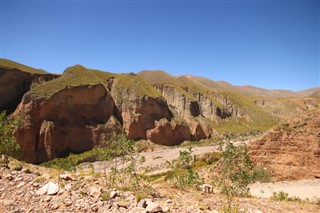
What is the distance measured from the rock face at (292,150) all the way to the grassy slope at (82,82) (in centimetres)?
5604

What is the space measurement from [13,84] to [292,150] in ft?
231

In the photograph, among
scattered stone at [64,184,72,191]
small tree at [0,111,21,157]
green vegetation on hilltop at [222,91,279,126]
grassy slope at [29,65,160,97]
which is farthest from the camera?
green vegetation on hilltop at [222,91,279,126]

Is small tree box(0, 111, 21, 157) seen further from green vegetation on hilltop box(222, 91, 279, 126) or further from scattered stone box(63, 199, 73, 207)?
green vegetation on hilltop box(222, 91, 279, 126)

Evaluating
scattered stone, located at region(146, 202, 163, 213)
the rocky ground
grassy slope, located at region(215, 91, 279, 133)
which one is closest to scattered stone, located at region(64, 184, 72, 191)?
the rocky ground

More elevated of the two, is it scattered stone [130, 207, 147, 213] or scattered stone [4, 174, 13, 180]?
scattered stone [4, 174, 13, 180]

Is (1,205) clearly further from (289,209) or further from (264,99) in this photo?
(264,99)

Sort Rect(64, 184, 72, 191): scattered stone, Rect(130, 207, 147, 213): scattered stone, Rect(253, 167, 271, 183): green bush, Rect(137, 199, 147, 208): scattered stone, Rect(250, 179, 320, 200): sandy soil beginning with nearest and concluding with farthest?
Rect(130, 207, 147, 213): scattered stone
Rect(137, 199, 147, 208): scattered stone
Rect(64, 184, 72, 191): scattered stone
Rect(250, 179, 320, 200): sandy soil
Rect(253, 167, 271, 183): green bush

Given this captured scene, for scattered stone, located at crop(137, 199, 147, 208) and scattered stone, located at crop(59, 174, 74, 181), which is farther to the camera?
scattered stone, located at crop(59, 174, 74, 181)

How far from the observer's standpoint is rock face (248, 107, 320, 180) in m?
30.0

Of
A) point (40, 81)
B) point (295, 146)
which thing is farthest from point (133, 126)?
point (295, 146)

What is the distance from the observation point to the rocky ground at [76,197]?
11227mm

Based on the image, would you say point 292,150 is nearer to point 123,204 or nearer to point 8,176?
point 123,204

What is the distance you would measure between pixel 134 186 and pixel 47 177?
444cm

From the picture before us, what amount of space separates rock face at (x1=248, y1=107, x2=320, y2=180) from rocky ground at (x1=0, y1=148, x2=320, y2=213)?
60.7 feet
